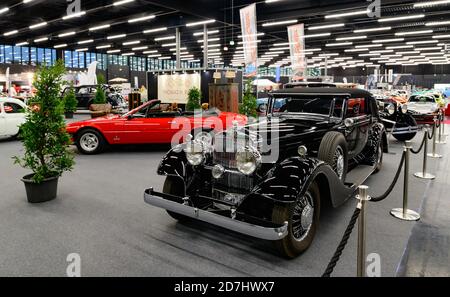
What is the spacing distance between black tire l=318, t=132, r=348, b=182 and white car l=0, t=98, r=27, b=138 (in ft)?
28.1

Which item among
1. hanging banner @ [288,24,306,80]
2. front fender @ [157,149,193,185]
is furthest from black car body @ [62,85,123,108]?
front fender @ [157,149,193,185]

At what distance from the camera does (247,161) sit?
310cm

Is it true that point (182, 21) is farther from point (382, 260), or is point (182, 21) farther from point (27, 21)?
point (382, 260)

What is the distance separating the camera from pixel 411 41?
77.2 feet

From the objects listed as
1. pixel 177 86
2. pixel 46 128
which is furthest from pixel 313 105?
pixel 177 86

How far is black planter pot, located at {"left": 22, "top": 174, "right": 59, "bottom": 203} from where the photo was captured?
4.39 m

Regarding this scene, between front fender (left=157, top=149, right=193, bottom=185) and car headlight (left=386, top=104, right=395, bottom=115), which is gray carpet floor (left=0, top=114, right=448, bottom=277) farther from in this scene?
car headlight (left=386, top=104, right=395, bottom=115)

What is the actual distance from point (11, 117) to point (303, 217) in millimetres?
9311

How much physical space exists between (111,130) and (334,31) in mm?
16802

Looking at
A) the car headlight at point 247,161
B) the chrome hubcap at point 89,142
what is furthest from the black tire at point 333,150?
the chrome hubcap at point 89,142

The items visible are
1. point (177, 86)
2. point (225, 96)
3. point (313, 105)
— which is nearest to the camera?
point (313, 105)

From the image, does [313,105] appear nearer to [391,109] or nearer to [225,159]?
[225,159]

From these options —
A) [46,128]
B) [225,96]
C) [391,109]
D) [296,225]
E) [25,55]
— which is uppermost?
[25,55]
